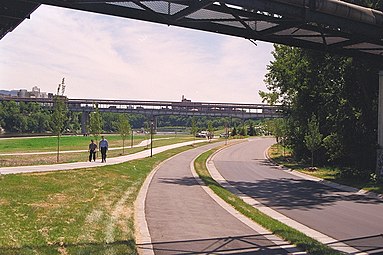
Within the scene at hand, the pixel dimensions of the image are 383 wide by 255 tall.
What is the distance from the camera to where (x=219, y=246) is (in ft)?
32.0

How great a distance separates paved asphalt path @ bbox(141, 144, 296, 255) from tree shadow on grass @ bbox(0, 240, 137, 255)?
65 cm

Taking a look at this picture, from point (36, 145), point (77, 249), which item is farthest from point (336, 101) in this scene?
point (36, 145)

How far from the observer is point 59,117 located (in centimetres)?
3347

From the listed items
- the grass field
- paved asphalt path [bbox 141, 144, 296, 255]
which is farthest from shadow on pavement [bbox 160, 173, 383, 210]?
the grass field

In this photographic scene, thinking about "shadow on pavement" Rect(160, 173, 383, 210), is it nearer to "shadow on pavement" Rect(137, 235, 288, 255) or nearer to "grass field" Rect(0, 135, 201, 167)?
"shadow on pavement" Rect(137, 235, 288, 255)

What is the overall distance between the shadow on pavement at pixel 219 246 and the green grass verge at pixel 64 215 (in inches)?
26.9

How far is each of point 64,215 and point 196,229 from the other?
3317 mm

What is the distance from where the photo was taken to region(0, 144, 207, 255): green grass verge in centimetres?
882

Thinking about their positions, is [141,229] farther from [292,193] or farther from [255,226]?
[292,193]

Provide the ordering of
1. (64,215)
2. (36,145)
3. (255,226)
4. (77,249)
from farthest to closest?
1. (36,145)
2. (255,226)
3. (64,215)
4. (77,249)

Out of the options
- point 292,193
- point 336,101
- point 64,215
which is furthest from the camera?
point 336,101

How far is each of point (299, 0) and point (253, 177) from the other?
67.4 feet

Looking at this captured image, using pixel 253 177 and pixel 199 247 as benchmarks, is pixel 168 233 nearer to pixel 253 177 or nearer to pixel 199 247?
pixel 199 247

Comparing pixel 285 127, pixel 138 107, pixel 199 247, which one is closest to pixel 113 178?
pixel 199 247
